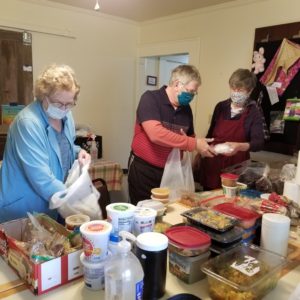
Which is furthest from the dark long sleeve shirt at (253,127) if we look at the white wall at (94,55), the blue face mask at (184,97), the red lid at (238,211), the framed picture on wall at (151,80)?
the framed picture on wall at (151,80)

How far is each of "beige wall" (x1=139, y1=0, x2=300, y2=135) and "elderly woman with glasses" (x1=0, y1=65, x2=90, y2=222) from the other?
6.92ft

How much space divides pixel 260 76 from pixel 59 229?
2.36 metres

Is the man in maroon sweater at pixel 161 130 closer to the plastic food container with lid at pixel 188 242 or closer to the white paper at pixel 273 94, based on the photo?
the plastic food container with lid at pixel 188 242

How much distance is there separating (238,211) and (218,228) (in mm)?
247

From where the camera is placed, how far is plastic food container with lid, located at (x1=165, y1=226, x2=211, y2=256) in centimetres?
96

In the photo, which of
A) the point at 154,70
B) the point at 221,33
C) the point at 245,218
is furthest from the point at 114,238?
Result: the point at 154,70

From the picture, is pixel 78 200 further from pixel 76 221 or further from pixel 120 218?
pixel 120 218

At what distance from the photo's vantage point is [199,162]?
7.73ft

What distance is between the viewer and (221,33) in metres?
3.18

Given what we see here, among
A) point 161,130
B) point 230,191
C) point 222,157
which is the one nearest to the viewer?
point 230,191

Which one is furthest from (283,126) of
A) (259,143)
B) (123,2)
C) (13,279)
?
(13,279)

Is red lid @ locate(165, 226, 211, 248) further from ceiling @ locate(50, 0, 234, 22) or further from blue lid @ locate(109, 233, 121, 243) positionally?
ceiling @ locate(50, 0, 234, 22)

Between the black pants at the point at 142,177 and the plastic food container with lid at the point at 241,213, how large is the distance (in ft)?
2.05

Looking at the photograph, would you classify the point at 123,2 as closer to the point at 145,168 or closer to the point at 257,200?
the point at 145,168
